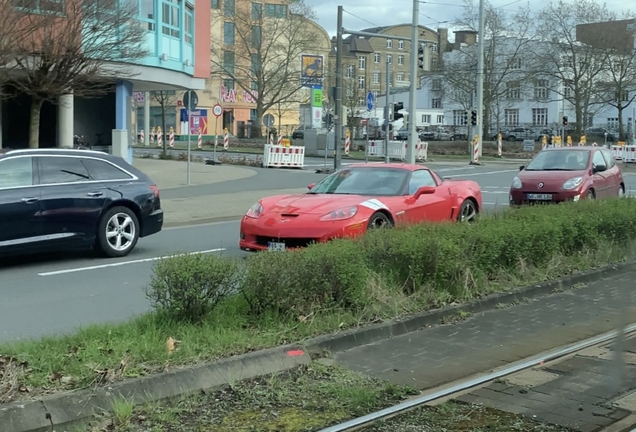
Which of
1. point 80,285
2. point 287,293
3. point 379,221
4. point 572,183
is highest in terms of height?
point 572,183

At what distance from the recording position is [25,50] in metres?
19.0

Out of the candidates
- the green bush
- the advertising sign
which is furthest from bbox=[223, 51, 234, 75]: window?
the green bush

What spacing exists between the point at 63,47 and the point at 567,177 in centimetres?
1168

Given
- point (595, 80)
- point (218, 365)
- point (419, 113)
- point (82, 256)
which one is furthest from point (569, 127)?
point (218, 365)

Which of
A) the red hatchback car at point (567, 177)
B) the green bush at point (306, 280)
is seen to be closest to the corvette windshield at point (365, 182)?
the green bush at point (306, 280)

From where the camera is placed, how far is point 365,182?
1173 cm

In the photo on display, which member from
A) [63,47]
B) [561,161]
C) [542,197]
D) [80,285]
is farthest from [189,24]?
[80,285]

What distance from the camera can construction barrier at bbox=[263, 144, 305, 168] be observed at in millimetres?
37406

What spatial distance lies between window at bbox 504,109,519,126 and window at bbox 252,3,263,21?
33.9m

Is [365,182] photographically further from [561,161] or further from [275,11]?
[275,11]

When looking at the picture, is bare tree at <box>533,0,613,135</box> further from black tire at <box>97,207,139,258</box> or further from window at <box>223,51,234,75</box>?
black tire at <box>97,207,139,258</box>

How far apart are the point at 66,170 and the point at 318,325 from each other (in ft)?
19.1

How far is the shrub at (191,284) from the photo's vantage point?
20.2 ft

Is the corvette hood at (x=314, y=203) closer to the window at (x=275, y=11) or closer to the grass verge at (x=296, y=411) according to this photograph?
the grass verge at (x=296, y=411)
